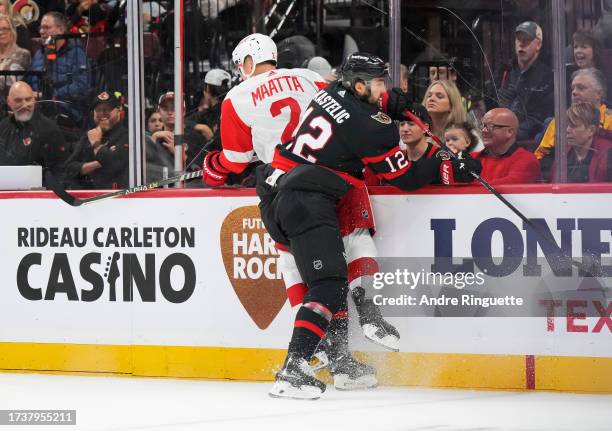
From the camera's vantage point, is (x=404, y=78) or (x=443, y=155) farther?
(x=404, y=78)

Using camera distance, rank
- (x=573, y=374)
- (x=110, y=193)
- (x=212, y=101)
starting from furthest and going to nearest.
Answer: (x=212, y=101) < (x=110, y=193) < (x=573, y=374)

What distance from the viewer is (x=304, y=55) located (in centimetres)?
538

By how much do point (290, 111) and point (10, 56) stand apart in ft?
6.06

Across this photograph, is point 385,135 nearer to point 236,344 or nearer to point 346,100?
point 346,100

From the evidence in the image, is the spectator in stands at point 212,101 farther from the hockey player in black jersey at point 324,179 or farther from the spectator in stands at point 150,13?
the hockey player in black jersey at point 324,179

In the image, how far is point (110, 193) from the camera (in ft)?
15.7

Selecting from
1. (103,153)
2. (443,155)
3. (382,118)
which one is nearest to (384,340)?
(443,155)

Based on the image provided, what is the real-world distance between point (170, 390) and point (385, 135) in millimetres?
1313

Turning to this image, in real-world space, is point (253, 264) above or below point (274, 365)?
above

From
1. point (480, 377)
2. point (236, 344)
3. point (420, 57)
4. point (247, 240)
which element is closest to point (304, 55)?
point (420, 57)

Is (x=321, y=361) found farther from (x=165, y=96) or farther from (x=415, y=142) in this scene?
(x=165, y=96)

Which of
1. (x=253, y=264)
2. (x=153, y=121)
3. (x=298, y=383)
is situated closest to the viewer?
(x=298, y=383)

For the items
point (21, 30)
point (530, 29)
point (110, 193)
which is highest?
point (21, 30)

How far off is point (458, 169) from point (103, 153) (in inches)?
71.3
